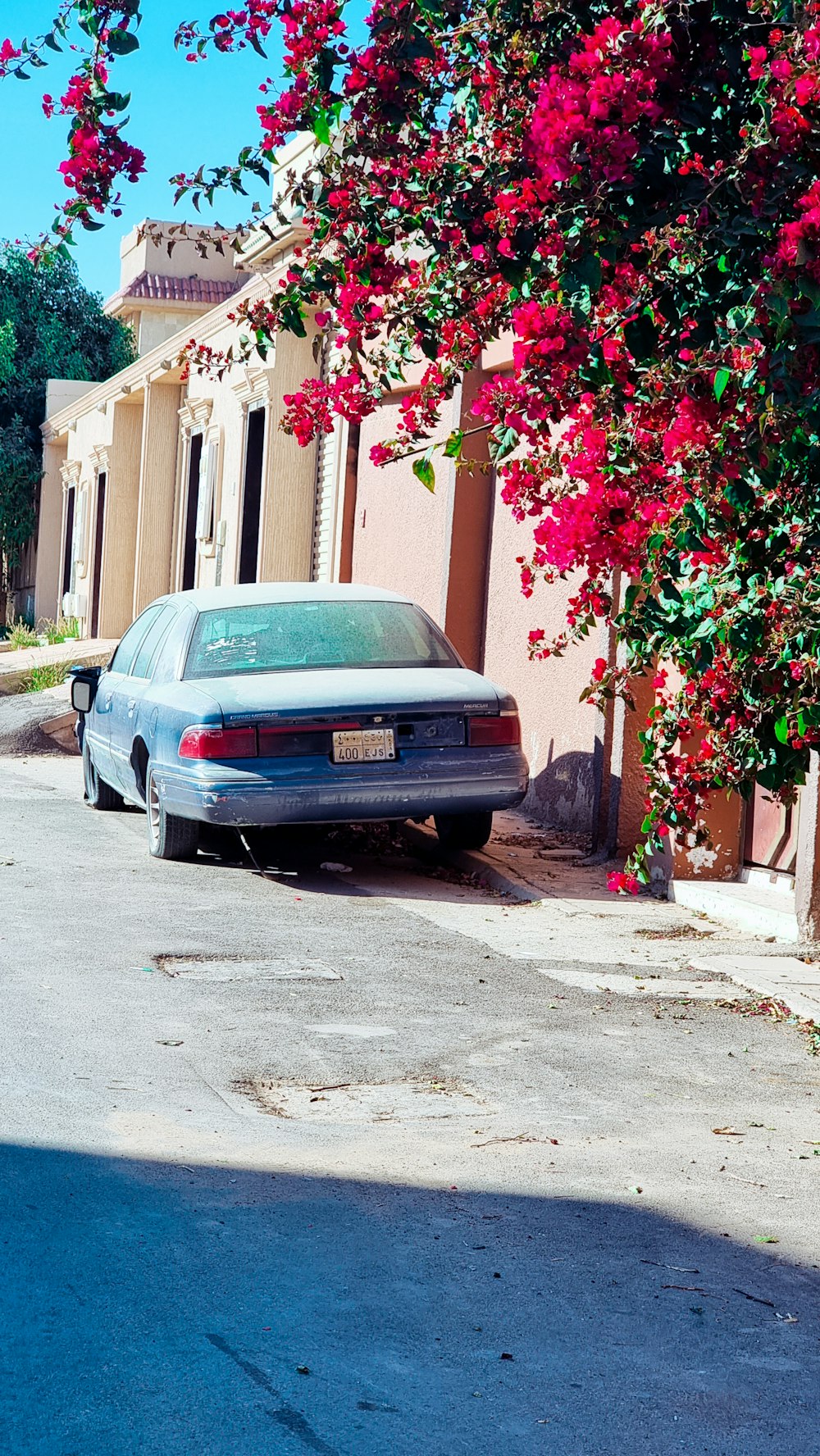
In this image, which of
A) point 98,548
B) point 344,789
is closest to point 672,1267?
point 344,789

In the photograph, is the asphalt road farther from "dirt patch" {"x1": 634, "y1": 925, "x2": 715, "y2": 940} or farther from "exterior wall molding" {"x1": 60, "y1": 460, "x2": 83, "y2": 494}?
"exterior wall molding" {"x1": 60, "y1": 460, "x2": 83, "y2": 494}

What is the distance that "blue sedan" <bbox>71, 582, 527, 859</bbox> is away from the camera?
357 inches

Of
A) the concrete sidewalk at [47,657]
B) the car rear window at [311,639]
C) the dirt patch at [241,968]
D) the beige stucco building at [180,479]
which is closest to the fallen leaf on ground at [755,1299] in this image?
the dirt patch at [241,968]

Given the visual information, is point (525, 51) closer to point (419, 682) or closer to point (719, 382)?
point (719, 382)

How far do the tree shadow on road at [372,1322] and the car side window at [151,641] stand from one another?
21.9 ft

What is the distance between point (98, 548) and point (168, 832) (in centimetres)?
2454

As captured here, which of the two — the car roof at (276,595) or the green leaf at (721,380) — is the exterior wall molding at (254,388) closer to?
the car roof at (276,595)

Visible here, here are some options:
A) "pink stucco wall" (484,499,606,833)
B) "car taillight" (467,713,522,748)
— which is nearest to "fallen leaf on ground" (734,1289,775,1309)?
"car taillight" (467,713,522,748)

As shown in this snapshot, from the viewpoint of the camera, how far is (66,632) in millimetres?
30594

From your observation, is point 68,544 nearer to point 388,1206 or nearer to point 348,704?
point 348,704

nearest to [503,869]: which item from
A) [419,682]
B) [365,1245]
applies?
[419,682]

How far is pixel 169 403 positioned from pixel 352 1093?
22398 mm

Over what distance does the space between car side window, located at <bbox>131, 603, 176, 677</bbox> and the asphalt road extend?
11.1ft

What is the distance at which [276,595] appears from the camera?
419 inches
